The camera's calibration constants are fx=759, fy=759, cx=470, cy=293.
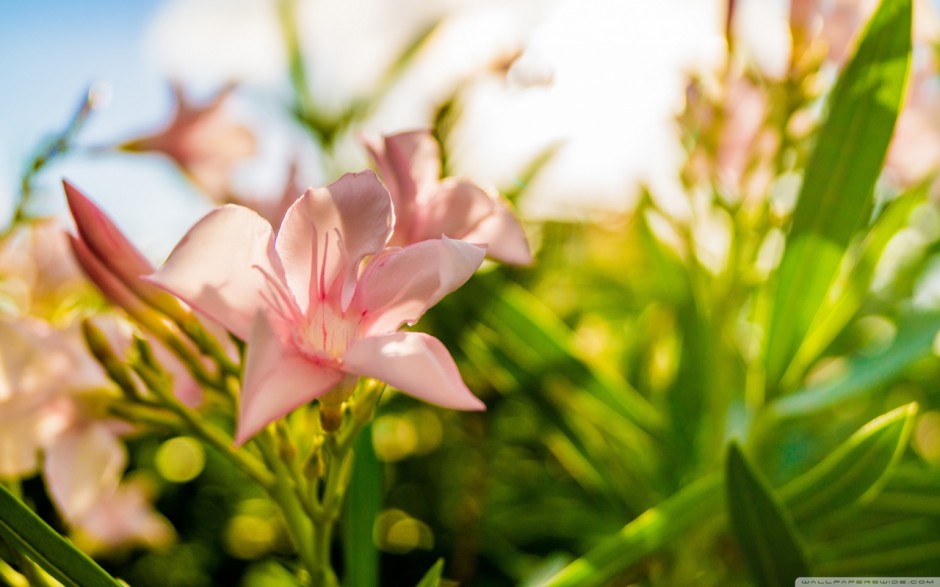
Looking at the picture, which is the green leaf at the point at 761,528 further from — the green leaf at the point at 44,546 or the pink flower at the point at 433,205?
the green leaf at the point at 44,546

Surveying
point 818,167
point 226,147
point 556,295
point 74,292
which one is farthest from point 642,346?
point 74,292

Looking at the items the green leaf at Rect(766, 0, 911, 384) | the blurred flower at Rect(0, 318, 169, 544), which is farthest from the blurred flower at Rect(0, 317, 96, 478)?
the green leaf at Rect(766, 0, 911, 384)

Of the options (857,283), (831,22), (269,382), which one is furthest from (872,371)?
(269,382)

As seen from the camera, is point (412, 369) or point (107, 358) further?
point (107, 358)

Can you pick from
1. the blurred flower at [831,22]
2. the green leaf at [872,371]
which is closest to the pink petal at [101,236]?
the green leaf at [872,371]

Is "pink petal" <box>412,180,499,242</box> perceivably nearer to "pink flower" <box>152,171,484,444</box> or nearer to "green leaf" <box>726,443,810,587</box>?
"pink flower" <box>152,171,484,444</box>

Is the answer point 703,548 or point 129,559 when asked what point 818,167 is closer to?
point 703,548

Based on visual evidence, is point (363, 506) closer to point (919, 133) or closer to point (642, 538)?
point (642, 538)

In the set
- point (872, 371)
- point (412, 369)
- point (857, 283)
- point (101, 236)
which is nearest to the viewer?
point (412, 369)
